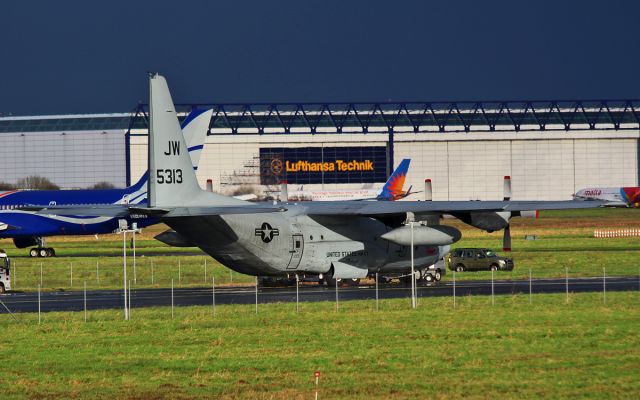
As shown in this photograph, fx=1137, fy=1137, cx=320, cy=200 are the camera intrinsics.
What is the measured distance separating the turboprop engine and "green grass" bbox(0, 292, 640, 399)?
5.50 m

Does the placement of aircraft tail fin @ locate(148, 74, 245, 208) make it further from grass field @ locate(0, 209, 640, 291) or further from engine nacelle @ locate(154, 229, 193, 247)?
grass field @ locate(0, 209, 640, 291)

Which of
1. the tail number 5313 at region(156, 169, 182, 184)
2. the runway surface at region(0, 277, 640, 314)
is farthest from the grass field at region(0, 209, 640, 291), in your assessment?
the tail number 5313 at region(156, 169, 182, 184)

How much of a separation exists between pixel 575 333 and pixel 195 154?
46681mm

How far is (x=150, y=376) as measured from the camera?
31.6 meters

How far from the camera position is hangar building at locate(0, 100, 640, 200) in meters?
175

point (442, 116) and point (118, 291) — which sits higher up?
point (442, 116)

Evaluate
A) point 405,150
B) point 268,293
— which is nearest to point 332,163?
point 405,150

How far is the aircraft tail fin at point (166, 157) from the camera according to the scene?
47.1 metres

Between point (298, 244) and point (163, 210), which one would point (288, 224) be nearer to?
point (298, 244)

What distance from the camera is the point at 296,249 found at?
183 feet

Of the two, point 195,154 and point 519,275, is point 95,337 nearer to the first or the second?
point 519,275

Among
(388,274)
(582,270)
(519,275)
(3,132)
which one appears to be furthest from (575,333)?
(3,132)

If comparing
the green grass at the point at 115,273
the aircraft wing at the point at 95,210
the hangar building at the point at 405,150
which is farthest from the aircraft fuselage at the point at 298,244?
the hangar building at the point at 405,150

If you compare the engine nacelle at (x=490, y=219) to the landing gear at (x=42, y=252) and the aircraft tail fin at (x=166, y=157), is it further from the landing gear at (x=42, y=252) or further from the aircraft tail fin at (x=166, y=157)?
the landing gear at (x=42, y=252)
